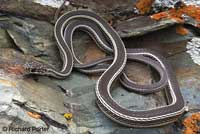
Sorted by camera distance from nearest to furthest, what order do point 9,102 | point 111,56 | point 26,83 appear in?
point 9,102, point 26,83, point 111,56

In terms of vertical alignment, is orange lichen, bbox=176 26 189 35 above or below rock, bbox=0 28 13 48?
below

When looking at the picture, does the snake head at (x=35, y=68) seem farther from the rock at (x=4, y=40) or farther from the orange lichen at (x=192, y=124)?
the orange lichen at (x=192, y=124)

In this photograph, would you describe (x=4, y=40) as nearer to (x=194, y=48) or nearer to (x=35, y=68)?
(x=35, y=68)

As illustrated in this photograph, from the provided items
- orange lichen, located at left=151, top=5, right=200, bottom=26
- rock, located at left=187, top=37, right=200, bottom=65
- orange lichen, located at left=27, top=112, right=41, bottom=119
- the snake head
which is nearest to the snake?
the snake head

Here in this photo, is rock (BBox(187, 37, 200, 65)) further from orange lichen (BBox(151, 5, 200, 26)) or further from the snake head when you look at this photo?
the snake head

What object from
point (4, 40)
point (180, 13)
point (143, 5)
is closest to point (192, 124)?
point (180, 13)

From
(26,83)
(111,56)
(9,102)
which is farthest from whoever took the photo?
(111,56)

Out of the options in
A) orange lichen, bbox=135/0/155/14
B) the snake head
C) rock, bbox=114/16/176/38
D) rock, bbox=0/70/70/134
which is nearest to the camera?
rock, bbox=0/70/70/134

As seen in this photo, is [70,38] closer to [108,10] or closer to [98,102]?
[108,10]

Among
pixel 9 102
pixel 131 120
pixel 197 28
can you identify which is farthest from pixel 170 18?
pixel 9 102

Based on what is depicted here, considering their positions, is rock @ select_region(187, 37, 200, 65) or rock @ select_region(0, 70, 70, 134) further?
rock @ select_region(187, 37, 200, 65)
